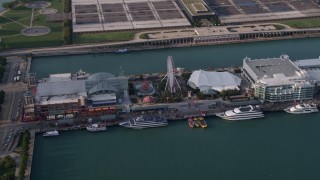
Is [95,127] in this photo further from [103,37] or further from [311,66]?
[311,66]

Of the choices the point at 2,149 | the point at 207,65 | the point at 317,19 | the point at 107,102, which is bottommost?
the point at 2,149

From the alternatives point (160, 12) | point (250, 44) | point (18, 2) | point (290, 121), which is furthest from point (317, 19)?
point (18, 2)

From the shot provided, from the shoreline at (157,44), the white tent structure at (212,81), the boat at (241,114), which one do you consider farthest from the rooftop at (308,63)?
the shoreline at (157,44)

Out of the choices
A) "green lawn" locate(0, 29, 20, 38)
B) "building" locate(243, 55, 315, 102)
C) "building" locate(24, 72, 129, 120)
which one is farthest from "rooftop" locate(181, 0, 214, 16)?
"building" locate(24, 72, 129, 120)

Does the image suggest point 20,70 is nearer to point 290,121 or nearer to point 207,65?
point 207,65

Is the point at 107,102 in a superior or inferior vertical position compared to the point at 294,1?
inferior

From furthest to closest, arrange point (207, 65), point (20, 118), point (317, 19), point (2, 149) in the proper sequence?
point (317, 19), point (207, 65), point (20, 118), point (2, 149)
